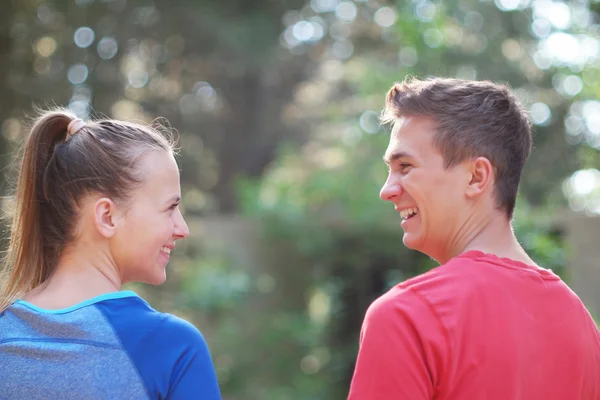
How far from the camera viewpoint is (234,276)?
6582 mm

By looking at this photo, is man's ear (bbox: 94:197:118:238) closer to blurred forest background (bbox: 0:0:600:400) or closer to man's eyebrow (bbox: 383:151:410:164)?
man's eyebrow (bbox: 383:151:410:164)

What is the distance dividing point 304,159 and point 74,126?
22.7 feet

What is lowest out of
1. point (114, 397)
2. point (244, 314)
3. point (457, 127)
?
point (244, 314)

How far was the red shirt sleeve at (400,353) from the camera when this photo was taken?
1587 mm

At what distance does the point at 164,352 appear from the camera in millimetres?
1675

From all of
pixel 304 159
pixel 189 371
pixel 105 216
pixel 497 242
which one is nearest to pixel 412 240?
pixel 497 242

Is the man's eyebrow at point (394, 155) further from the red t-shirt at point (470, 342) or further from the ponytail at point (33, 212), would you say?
the ponytail at point (33, 212)

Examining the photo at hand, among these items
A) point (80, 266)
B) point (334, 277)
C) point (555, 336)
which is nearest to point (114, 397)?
point (80, 266)

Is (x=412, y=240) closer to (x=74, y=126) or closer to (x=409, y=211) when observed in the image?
(x=409, y=211)

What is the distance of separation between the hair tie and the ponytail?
19 millimetres

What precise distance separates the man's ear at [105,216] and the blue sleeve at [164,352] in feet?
0.67

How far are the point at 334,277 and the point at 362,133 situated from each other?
5.14 feet

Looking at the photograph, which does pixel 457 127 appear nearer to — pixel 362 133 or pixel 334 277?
pixel 362 133

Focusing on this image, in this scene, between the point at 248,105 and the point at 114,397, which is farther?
the point at 248,105
